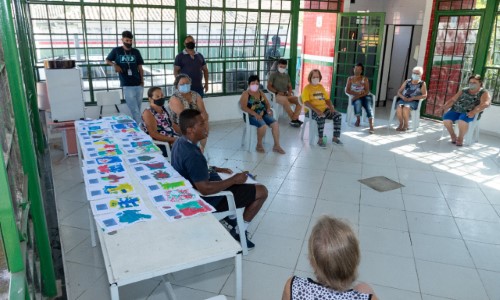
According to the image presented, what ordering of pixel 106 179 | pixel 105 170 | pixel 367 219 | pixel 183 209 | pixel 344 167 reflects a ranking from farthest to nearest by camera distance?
pixel 344 167 < pixel 367 219 < pixel 105 170 < pixel 106 179 < pixel 183 209

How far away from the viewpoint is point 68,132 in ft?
16.0

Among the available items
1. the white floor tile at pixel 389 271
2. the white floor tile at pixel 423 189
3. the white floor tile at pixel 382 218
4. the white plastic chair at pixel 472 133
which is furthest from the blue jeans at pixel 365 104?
the white floor tile at pixel 389 271

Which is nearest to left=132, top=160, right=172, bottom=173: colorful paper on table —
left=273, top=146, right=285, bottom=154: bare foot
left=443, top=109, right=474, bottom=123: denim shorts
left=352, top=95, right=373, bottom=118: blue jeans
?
left=273, top=146, right=285, bottom=154: bare foot

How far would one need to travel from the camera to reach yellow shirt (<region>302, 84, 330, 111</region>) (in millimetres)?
5895

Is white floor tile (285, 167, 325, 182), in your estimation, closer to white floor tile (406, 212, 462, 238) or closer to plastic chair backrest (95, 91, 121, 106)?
white floor tile (406, 212, 462, 238)

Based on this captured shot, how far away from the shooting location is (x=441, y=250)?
3074 millimetres

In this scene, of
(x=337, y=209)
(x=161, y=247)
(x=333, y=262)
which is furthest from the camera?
(x=337, y=209)

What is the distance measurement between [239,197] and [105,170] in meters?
0.97

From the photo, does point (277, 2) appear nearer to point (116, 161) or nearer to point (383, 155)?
point (383, 155)

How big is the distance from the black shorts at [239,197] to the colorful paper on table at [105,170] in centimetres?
64

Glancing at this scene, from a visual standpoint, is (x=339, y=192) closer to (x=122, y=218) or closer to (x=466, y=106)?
(x=122, y=218)

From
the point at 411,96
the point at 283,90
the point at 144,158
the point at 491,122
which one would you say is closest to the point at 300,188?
the point at 144,158

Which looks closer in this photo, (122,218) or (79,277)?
(122,218)

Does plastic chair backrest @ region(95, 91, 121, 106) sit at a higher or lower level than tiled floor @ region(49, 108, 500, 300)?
higher
